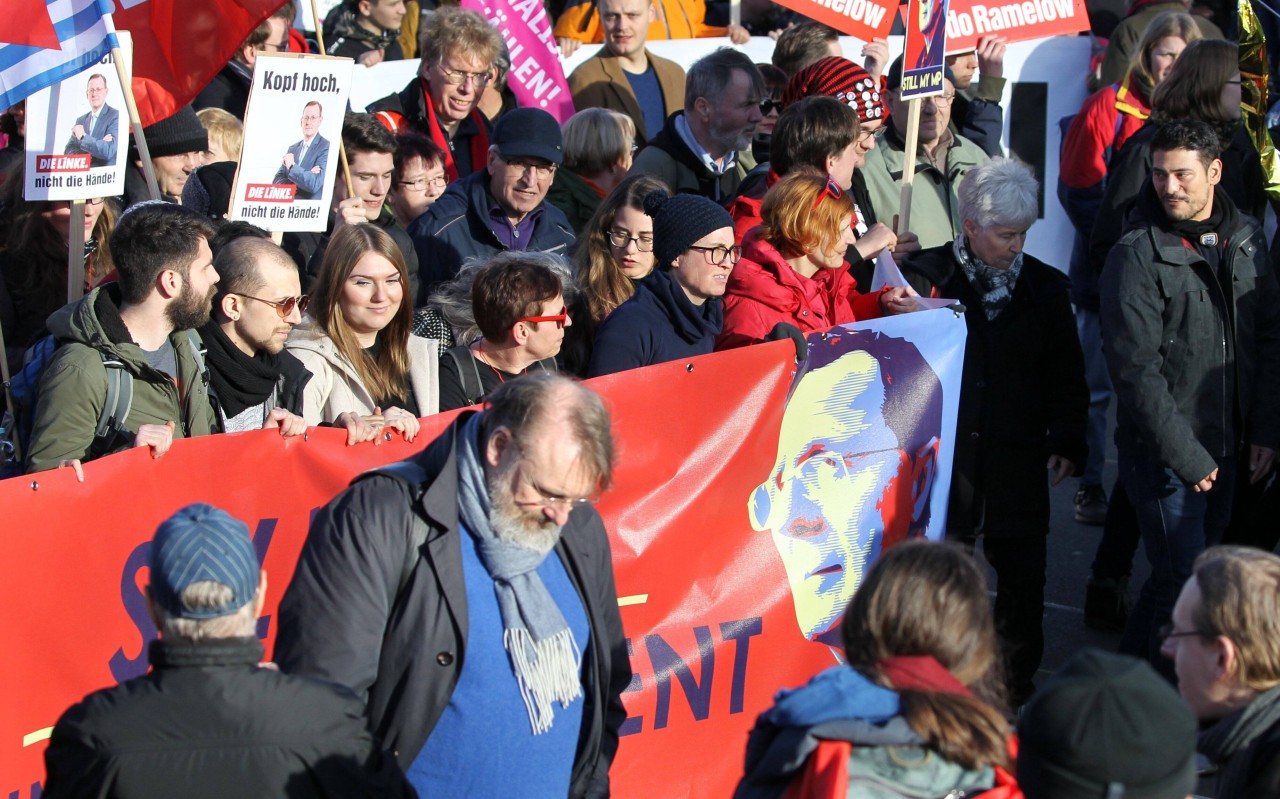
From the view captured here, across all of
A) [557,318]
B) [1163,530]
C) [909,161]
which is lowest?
[1163,530]

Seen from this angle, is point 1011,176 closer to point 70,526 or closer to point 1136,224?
point 1136,224

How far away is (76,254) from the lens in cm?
523

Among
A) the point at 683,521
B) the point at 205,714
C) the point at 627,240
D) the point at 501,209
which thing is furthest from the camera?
the point at 501,209

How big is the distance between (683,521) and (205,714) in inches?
91.6

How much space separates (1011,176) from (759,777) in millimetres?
3738

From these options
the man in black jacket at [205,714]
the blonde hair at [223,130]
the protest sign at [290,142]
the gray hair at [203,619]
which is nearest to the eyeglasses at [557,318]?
the protest sign at [290,142]

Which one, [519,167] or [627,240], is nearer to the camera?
[627,240]

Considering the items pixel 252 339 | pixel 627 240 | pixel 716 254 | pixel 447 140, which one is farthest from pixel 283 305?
pixel 447 140

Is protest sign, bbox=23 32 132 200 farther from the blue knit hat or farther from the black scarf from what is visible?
the blue knit hat

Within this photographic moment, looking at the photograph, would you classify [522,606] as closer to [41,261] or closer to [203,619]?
[203,619]

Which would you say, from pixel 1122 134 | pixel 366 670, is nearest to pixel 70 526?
pixel 366 670

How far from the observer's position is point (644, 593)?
461 centimetres

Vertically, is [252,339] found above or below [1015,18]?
below

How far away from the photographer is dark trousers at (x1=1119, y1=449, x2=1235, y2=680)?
18.2 ft
